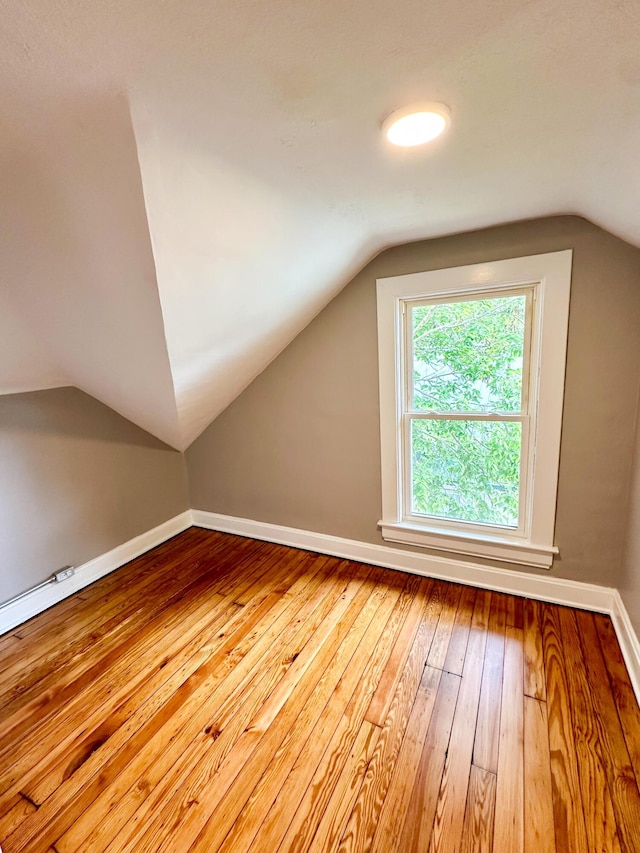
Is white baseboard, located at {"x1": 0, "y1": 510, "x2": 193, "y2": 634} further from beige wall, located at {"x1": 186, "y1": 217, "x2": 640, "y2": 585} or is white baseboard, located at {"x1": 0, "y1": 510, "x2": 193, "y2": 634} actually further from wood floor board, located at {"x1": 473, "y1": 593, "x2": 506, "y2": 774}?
wood floor board, located at {"x1": 473, "y1": 593, "x2": 506, "y2": 774}

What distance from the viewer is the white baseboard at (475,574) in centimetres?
181

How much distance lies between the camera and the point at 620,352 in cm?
178

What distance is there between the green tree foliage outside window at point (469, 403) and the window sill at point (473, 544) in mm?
111

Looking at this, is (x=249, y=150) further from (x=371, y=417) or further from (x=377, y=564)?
(x=377, y=564)

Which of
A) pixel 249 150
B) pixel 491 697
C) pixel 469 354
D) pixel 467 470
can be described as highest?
pixel 249 150

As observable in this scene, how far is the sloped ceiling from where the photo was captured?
710 mm

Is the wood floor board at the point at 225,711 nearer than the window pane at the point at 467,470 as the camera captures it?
Yes

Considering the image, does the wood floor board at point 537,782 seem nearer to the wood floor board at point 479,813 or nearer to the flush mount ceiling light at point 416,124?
the wood floor board at point 479,813

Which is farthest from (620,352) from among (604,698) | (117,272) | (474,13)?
(117,272)

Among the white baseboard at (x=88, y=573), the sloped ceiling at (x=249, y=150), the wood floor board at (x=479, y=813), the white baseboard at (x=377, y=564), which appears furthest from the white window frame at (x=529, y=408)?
the white baseboard at (x=88, y=573)

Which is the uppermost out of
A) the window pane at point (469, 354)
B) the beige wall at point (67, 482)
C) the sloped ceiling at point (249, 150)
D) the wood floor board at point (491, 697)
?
the sloped ceiling at point (249, 150)

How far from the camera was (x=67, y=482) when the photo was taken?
A: 7.95 ft

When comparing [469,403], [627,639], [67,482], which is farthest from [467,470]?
[67,482]

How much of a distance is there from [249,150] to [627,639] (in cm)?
247
